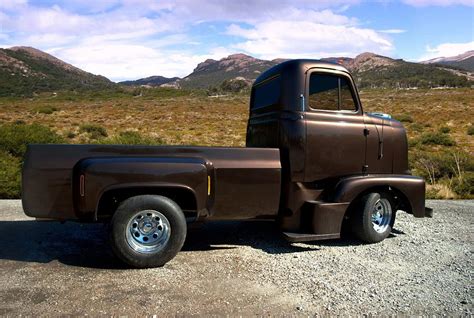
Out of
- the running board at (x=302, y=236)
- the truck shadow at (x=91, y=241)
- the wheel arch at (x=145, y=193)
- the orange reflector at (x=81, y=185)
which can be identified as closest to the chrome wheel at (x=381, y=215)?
the truck shadow at (x=91, y=241)

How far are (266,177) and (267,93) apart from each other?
162cm

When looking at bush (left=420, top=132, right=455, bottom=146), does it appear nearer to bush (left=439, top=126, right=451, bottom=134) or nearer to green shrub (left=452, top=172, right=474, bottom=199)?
bush (left=439, top=126, right=451, bottom=134)

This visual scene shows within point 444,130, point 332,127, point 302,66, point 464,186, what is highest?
point 302,66

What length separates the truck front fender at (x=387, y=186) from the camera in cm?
535

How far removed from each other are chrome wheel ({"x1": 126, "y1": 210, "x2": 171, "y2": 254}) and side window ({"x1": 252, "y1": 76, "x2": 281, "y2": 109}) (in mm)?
2291

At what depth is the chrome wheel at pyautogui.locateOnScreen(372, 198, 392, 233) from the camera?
582 centimetres

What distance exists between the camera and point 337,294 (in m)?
4.06

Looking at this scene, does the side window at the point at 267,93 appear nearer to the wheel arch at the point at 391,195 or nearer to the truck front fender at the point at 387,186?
the truck front fender at the point at 387,186

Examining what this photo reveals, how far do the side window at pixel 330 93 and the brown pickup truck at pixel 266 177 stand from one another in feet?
0.05

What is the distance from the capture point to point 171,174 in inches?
181

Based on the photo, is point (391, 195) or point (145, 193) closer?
point (145, 193)

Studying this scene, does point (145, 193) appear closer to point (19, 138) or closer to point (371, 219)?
point (371, 219)

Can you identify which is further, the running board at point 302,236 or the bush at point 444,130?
the bush at point 444,130

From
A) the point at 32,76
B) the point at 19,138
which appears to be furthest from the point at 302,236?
the point at 32,76
